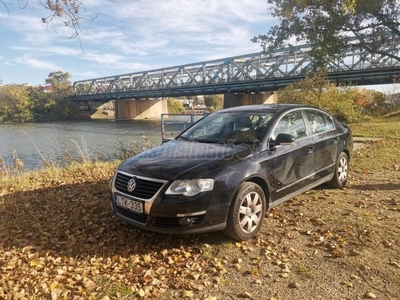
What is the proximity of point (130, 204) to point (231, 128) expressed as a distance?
1.89m

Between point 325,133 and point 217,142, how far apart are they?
6.91ft

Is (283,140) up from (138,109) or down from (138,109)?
down

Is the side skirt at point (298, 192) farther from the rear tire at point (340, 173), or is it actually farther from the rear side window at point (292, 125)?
the rear side window at point (292, 125)

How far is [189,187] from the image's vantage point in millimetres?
3262

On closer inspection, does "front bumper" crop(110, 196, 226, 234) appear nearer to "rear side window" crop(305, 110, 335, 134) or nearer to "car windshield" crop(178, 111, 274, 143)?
"car windshield" crop(178, 111, 274, 143)

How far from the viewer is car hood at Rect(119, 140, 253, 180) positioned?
3.36 meters

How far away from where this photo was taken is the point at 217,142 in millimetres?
4211

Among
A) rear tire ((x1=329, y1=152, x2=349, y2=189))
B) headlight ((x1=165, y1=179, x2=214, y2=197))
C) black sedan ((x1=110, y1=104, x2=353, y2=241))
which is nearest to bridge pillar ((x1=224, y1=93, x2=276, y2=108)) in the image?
rear tire ((x1=329, y1=152, x2=349, y2=189))

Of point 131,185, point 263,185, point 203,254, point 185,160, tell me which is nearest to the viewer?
point 203,254

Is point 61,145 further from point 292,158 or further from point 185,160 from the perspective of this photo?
point 292,158

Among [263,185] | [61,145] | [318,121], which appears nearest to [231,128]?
[263,185]

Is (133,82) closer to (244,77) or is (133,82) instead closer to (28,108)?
(28,108)

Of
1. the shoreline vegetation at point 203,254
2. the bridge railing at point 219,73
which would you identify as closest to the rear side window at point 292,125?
the shoreline vegetation at point 203,254

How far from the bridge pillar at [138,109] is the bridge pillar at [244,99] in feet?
86.1
